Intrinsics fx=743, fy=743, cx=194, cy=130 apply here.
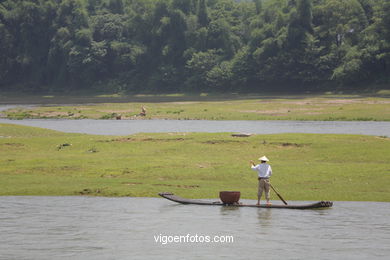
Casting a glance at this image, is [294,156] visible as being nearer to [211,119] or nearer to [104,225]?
[104,225]

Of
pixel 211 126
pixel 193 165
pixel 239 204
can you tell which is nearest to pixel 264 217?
pixel 239 204

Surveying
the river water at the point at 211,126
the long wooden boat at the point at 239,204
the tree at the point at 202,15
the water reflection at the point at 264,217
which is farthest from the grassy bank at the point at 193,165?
the tree at the point at 202,15

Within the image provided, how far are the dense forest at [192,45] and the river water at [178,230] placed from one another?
3222 inches

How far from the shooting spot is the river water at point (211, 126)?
184 feet

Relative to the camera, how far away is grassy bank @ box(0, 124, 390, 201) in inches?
1246

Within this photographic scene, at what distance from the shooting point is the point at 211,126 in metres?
62.9

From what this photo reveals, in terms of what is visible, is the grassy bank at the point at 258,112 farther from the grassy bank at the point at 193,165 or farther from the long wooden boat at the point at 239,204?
the long wooden boat at the point at 239,204

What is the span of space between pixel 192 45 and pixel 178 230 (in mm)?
116069

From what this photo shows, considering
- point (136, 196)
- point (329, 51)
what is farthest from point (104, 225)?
point (329, 51)

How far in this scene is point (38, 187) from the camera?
3225 centimetres

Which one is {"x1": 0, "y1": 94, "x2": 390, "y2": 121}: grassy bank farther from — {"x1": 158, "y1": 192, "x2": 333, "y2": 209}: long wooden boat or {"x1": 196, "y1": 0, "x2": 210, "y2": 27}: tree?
{"x1": 196, "y1": 0, "x2": 210, "y2": 27}: tree

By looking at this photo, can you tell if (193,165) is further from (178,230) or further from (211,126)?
(211,126)

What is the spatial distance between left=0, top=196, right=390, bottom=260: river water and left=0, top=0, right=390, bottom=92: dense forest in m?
81.8

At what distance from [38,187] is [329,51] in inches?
3609
